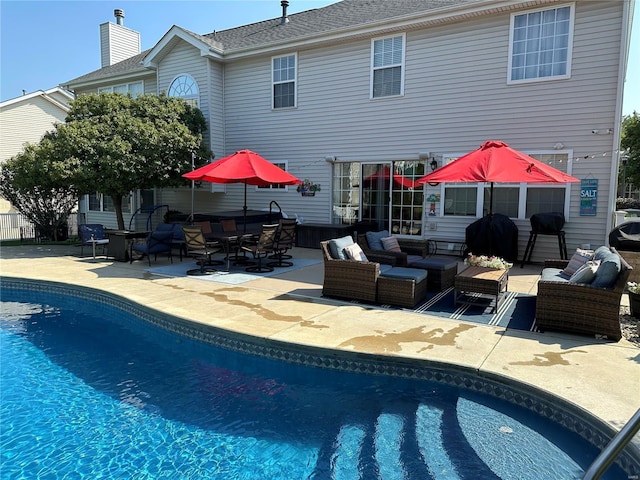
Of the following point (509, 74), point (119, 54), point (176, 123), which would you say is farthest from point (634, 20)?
point (119, 54)

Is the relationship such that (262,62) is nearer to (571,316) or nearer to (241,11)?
(241,11)

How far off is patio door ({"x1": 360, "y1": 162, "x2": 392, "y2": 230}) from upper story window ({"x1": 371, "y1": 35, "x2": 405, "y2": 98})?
1.96m

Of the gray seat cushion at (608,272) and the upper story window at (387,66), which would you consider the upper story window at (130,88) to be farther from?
the gray seat cushion at (608,272)

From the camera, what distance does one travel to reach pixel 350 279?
6375 mm

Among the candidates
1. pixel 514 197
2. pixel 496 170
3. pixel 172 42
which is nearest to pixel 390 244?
pixel 496 170

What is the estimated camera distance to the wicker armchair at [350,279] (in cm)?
621

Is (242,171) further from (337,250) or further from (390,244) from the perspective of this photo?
(390,244)

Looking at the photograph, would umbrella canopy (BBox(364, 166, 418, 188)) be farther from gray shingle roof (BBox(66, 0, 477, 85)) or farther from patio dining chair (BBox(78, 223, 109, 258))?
patio dining chair (BBox(78, 223, 109, 258))

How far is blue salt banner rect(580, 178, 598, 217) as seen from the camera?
29.1 ft

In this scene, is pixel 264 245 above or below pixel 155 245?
above

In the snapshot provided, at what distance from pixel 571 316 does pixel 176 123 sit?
11231mm

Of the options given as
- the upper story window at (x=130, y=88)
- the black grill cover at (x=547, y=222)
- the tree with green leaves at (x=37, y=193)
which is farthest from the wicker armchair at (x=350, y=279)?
the upper story window at (x=130, y=88)

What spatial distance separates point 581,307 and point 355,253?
3.15m

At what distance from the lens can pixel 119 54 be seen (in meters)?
19.5
